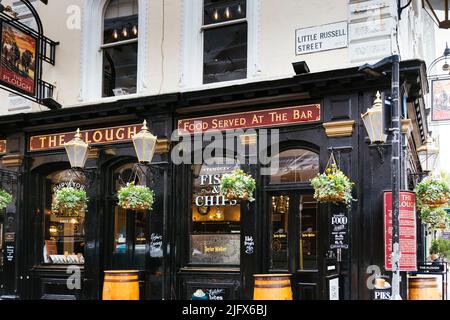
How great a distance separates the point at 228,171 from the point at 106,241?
3.41m

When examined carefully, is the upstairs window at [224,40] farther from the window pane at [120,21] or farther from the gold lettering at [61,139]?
the gold lettering at [61,139]

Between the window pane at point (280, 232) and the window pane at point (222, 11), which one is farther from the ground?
the window pane at point (222, 11)

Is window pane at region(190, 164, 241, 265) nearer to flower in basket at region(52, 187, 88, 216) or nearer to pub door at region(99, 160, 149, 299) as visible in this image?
pub door at region(99, 160, 149, 299)

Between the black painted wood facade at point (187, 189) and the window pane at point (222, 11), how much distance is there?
6.13 feet

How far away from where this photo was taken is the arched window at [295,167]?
38.3 feet

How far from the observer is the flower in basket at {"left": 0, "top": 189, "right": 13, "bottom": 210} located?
46.0 ft

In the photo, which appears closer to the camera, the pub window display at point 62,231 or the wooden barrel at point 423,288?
the wooden barrel at point 423,288

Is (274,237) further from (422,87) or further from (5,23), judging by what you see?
(5,23)

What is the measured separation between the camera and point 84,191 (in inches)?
534

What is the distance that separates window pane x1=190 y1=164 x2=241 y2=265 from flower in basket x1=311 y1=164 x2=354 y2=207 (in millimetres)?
2223

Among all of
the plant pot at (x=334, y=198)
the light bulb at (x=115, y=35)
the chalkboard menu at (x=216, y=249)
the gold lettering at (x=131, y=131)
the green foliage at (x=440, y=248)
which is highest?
the light bulb at (x=115, y=35)

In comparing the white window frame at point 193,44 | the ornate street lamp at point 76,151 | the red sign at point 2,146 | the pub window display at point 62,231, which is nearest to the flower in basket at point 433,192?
the white window frame at point 193,44

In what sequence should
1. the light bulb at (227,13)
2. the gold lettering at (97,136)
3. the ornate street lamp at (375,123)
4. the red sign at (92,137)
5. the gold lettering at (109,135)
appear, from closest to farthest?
1. the ornate street lamp at (375,123)
2. the light bulb at (227,13)
3. the red sign at (92,137)
4. the gold lettering at (109,135)
5. the gold lettering at (97,136)

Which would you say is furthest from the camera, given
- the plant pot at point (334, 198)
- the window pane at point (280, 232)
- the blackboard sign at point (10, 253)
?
the blackboard sign at point (10, 253)
